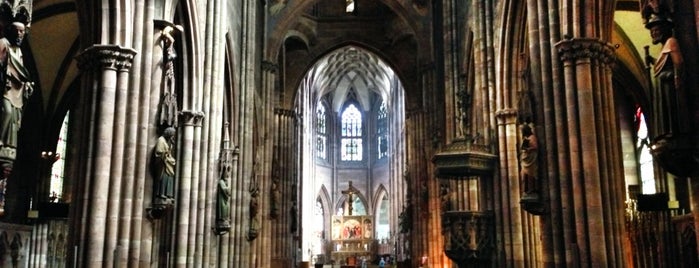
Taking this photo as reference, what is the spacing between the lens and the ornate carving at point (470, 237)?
60.7ft

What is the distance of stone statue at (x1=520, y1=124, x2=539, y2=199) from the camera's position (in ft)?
44.1

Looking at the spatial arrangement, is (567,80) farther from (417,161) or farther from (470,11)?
(417,161)

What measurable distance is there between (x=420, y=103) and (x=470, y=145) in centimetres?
1951

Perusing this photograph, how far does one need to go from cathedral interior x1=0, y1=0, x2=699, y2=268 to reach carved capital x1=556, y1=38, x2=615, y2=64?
27 millimetres

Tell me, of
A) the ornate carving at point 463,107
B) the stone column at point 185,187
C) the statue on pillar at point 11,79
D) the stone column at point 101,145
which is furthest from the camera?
the ornate carving at point 463,107

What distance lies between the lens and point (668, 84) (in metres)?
Answer: 7.95

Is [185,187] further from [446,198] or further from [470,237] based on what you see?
[446,198]

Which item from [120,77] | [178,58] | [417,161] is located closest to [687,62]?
[120,77]

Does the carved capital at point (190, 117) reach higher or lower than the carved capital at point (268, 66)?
lower

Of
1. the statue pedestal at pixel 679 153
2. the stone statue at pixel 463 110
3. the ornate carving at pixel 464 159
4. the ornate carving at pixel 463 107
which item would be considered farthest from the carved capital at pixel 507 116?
the statue pedestal at pixel 679 153

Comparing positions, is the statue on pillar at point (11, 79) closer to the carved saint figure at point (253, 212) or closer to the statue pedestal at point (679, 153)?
the statue pedestal at point (679, 153)

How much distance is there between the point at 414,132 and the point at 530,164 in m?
23.2

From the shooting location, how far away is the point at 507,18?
18391mm

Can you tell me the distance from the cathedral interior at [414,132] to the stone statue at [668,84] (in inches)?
0.9
